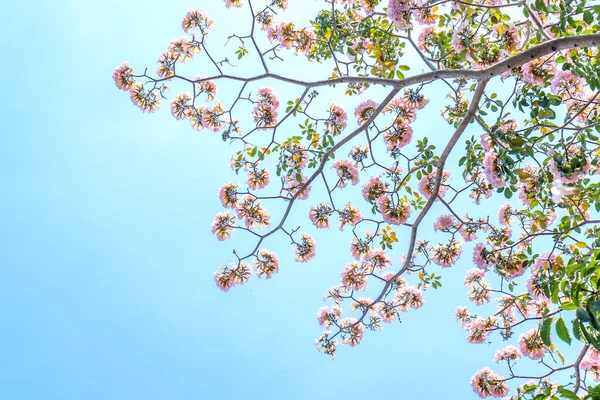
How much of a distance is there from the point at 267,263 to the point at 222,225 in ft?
2.58

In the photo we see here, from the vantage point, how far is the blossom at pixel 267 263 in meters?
5.66

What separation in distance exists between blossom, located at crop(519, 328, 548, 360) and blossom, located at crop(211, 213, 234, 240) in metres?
3.91

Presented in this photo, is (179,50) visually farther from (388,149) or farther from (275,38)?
(388,149)

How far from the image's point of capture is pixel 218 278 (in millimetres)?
5562

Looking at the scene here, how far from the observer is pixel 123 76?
5.56 m

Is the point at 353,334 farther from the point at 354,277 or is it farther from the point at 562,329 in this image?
the point at 562,329

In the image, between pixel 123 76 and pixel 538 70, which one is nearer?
pixel 538 70

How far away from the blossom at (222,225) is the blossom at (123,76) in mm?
2097

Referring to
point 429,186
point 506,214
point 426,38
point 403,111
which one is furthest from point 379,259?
point 426,38

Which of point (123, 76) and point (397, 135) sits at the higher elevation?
point (123, 76)

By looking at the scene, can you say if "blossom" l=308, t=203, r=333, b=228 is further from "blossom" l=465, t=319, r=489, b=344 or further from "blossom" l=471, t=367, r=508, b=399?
"blossom" l=471, t=367, r=508, b=399

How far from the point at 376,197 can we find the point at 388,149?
Answer: 60 cm

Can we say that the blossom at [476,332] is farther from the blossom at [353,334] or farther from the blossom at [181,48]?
the blossom at [181,48]

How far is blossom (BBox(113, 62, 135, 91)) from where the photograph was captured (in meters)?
5.55
